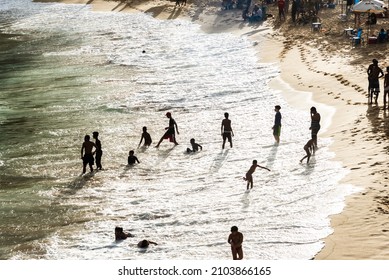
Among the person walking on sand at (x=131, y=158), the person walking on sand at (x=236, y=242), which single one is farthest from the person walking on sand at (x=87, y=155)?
the person walking on sand at (x=236, y=242)

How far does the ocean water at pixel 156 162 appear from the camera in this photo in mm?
18031

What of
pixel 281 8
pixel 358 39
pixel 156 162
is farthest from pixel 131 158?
pixel 281 8

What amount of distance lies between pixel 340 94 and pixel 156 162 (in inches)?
315

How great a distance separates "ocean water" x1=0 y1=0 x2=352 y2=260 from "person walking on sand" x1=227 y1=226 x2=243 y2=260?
70 cm

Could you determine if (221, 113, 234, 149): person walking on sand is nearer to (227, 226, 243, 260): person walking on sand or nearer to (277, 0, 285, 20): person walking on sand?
(227, 226, 243, 260): person walking on sand

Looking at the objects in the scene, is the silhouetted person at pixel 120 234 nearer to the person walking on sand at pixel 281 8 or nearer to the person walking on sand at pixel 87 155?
the person walking on sand at pixel 87 155

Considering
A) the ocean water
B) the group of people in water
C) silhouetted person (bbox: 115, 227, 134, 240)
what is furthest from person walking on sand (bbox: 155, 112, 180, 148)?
silhouetted person (bbox: 115, 227, 134, 240)

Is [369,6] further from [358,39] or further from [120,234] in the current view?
[120,234]

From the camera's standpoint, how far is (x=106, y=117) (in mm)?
30062

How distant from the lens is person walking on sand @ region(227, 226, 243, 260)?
51.4 ft

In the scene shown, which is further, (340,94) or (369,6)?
(369,6)

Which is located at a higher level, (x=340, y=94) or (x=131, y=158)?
(x=340, y=94)

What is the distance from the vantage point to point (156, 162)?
24500 mm

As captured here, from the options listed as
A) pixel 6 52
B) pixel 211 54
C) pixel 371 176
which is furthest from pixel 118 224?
pixel 6 52
